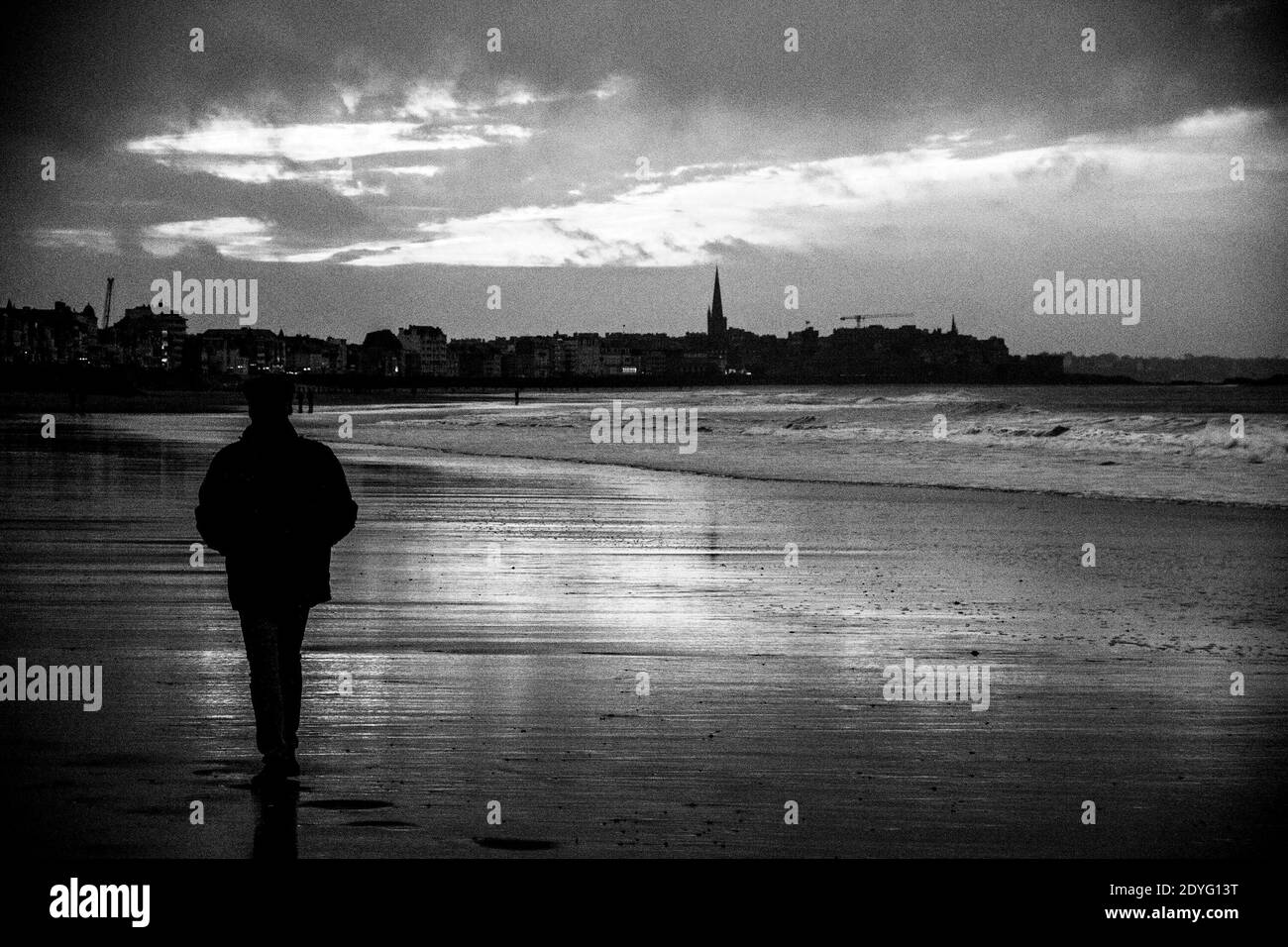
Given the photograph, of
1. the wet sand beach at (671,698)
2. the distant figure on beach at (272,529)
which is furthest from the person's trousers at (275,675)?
the wet sand beach at (671,698)

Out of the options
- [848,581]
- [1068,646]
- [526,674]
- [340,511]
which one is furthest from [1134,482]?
[340,511]

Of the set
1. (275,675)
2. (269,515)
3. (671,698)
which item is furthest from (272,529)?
(671,698)

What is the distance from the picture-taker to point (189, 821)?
6543 millimetres

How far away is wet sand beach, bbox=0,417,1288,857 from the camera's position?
6586 mm

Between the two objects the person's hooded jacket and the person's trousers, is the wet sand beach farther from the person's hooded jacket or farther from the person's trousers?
the person's hooded jacket

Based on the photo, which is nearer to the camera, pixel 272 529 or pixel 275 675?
pixel 272 529

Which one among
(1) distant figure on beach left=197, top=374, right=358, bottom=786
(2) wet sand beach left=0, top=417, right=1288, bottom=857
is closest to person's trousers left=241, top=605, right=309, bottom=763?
(1) distant figure on beach left=197, top=374, right=358, bottom=786

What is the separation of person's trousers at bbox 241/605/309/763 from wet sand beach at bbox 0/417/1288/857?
21 centimetres

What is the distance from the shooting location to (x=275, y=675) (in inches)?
299

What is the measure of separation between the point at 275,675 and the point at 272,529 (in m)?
0.77

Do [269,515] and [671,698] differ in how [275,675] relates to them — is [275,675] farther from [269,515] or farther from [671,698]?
[671,698]
